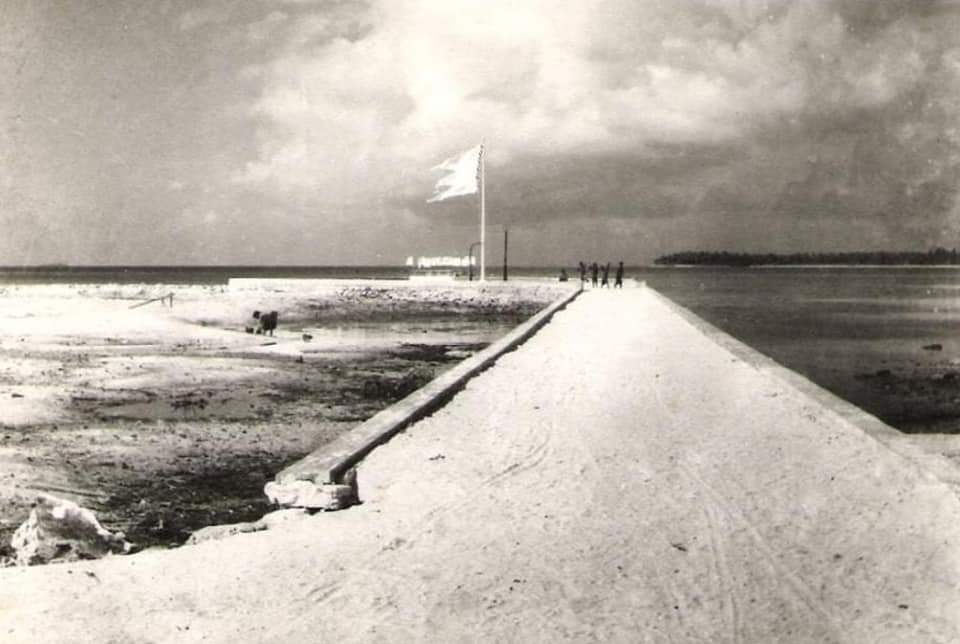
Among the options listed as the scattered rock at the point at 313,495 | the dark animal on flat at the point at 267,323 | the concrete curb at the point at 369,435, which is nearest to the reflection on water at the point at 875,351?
the concrete curb at the point at 369,435

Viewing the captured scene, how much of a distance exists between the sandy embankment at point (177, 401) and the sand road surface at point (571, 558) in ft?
3.83

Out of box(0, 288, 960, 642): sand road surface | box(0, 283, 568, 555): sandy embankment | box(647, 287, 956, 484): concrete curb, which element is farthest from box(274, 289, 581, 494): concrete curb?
box(647, 287, 956, 484): concrete curb

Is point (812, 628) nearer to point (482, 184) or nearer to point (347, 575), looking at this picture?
point (347, 575)

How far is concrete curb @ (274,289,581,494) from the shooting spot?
5.33 meters

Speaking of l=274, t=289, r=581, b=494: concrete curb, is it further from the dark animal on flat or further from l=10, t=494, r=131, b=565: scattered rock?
the dark animal on flat

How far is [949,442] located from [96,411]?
7.68 metres

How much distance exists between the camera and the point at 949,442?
22.6ft

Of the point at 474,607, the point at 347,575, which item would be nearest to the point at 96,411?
the point at 347,575

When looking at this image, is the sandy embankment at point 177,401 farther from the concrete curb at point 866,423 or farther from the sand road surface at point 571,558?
the concrete curb at point 866,423

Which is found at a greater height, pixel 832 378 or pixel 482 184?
pixel 482 184

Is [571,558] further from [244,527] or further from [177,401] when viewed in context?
[177,401]

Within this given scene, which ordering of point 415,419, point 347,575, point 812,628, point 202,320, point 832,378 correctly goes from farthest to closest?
point 202,320 → point 832,378 → point 415,419 → point 347,575 → point 812,628

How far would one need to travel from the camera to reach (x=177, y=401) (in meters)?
9.88

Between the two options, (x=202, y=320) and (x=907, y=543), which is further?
(x=202, y=320)
